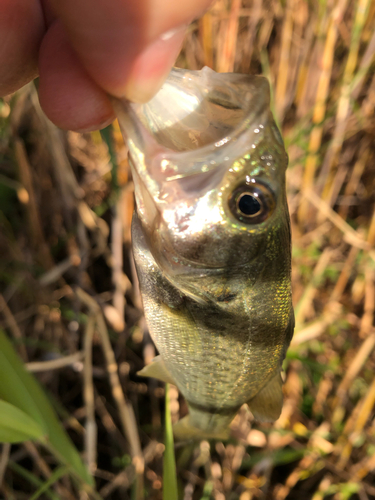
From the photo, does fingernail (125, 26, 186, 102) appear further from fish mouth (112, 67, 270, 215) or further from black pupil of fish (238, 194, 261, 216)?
black pupil of fish (238, 194, 261, 216)

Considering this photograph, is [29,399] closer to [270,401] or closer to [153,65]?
[270,401]

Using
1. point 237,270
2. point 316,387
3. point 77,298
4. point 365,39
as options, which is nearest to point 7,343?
point 237,270

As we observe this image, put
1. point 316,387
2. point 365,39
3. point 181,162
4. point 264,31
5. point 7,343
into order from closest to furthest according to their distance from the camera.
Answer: point 181,162 < point 7,343 < point 365,39 < point 264,31 < point 316,387

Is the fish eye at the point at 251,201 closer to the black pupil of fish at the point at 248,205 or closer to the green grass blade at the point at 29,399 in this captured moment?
the black pupil of fish at the point at 248,205

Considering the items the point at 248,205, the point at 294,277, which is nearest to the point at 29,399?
the point at 248,205

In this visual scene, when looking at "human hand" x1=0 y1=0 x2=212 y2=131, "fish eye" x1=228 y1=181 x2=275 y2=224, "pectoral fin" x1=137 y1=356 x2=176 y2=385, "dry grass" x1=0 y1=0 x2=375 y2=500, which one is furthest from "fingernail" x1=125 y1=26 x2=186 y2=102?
"dry grass" x1=0 y1=0 x2=375 y2=500

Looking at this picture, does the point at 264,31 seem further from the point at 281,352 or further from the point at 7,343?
the point at 7,343
